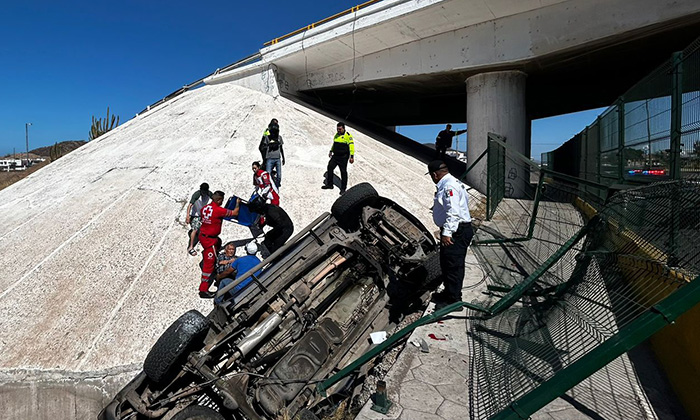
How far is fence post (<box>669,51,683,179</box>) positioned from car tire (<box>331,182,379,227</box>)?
124 inches

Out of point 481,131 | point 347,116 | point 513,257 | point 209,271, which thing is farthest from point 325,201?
point 347,116

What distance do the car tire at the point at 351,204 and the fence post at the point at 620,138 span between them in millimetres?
4059

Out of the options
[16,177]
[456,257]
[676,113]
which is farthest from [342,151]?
[16,177]

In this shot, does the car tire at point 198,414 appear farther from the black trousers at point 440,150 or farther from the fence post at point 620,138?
the black trousers at point 440,150

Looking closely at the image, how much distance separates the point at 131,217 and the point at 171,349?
5.22 m

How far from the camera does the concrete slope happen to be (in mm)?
5078

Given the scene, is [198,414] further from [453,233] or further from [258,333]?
[453,233]

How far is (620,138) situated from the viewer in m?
5.89

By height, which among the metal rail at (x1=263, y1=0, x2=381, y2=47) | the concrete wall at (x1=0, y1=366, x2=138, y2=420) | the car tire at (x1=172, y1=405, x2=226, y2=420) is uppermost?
the metal rail at (x1=263, y1=0, x2=381, y2=47)

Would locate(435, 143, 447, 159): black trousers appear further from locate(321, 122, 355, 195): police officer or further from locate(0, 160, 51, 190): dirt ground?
locate(0, 160, 51, 190): dirt ground

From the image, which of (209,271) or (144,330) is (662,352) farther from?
(144,330)

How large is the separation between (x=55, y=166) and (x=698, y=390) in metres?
15.2

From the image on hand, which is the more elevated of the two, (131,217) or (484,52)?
(484,52)

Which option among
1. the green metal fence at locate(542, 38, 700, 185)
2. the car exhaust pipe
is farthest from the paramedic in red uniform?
the green metal fence at locate(542, 38, 700, 185)
